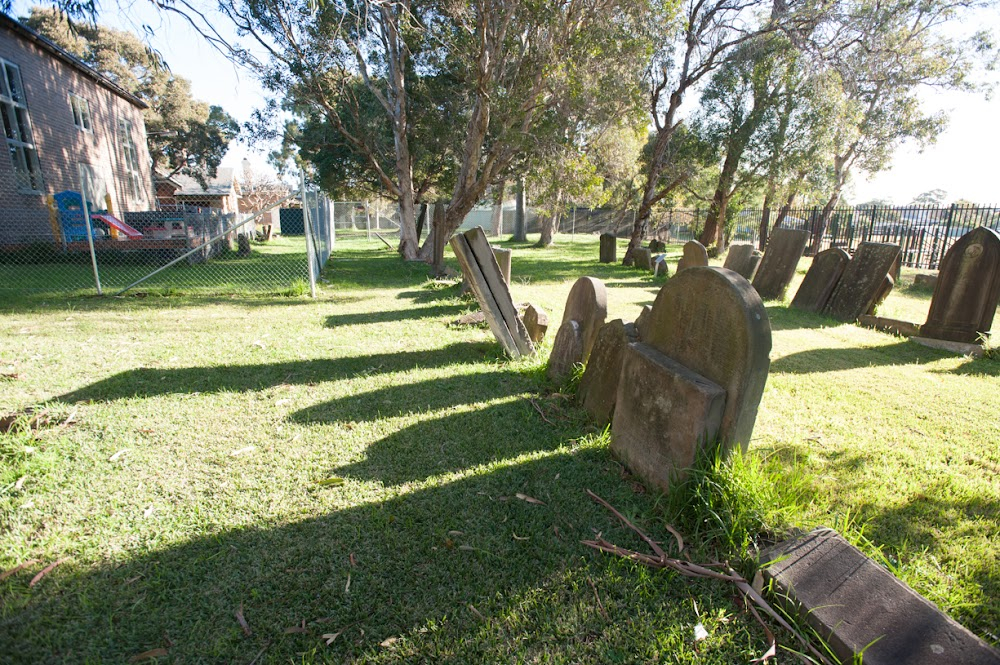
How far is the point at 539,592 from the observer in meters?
2.00

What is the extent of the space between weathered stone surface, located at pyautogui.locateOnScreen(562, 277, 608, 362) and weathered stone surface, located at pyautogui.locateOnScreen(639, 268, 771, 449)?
1462 millimetres

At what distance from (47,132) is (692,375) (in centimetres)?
1977

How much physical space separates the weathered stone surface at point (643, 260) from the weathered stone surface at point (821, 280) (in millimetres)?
5604

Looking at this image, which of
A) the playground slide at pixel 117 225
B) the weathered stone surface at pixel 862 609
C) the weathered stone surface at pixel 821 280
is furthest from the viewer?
the playground slide at pixel 117 225

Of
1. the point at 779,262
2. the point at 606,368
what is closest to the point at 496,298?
the point at 606,368

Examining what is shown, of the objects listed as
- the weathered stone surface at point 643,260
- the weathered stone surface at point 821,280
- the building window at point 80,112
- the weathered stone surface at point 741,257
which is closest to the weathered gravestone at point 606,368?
the weathered stone surface at point 821,280

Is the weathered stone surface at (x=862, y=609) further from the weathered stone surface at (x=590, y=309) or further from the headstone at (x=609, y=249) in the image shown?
the headstone at (x=609, y=249)

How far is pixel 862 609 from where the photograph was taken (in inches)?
68.7

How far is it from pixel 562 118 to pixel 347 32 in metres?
5.87

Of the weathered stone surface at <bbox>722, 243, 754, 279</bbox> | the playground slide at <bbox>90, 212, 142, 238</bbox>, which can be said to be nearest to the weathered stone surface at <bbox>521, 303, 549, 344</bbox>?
the weathered stone surface at <bbox>722, 243, 754, 279</bbox>

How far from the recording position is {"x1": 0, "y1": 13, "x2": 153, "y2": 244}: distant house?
12.8 m

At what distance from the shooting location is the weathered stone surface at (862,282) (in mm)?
7211

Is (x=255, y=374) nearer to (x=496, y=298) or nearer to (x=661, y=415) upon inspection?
(x=496, y=298)

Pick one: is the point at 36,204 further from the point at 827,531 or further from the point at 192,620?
the point at 827,531
